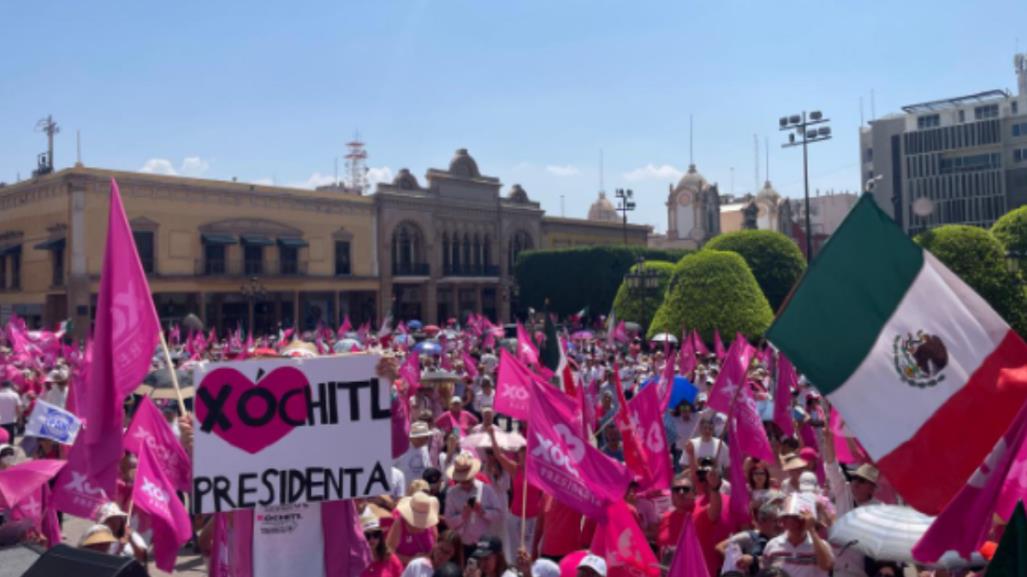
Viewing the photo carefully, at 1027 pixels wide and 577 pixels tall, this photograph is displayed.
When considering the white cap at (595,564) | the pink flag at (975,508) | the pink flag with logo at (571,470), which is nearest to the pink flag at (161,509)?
the pink flag with logo at (571,470)

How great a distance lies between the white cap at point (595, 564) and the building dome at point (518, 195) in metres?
52.8

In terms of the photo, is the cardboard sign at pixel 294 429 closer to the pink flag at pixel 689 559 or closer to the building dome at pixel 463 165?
the pink flag at pixel 689 559

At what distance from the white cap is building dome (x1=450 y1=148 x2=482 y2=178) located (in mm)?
49410

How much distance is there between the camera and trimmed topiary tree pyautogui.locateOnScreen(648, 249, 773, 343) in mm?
25547

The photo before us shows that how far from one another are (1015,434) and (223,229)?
137 feet

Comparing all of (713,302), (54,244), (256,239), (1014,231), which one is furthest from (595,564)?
(256,239)

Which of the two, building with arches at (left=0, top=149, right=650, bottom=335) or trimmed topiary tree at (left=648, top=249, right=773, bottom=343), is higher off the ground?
building with arches at (left=0, top=149, right=650, bottom=335)

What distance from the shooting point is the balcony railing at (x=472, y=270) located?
53.6 m

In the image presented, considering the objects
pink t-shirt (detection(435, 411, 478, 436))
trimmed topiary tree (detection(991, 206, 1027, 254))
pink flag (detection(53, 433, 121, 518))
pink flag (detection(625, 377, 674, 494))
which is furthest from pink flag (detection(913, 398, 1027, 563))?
trimmed topiary tree (detection(991, 206, 1027, 254))

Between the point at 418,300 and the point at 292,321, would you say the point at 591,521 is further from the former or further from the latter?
the point at 418,300

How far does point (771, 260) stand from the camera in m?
36.6

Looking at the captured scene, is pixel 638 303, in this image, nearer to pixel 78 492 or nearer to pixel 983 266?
pixel 983 266

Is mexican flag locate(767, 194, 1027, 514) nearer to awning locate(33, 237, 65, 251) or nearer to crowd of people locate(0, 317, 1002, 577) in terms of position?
crowd of people locate(0, 317, 1002, 577)

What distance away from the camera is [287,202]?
45281mm
